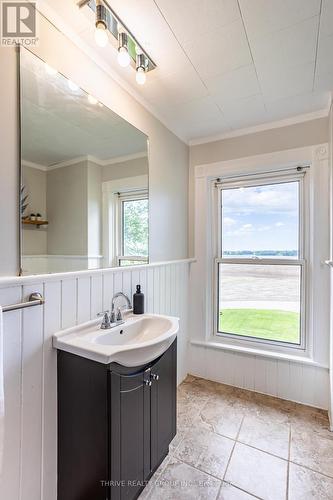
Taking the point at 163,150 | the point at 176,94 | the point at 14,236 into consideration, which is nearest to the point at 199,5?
the point at 176,94

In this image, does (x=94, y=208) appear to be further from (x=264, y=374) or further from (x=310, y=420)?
(x=310, y=420)

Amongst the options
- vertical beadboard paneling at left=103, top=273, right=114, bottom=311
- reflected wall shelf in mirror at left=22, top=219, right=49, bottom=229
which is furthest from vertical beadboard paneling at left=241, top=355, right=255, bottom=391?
reflected wall shelf in mirror at left=22, top=219, right=49, bottom=229

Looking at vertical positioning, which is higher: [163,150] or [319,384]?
[163,150]

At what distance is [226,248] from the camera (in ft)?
8.05

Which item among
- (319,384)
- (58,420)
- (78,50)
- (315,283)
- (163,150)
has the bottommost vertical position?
(319,384)

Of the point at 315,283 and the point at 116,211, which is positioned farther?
the point at 315,283

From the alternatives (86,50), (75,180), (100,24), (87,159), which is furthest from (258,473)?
(86,50)

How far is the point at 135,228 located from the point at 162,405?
1.15 meters

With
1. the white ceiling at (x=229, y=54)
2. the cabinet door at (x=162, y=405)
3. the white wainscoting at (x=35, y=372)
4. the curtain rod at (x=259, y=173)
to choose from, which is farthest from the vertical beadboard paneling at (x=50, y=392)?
the curtain rod at (x=259, y=173)

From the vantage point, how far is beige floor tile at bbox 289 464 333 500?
1.25 meters

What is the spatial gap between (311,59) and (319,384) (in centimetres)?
234

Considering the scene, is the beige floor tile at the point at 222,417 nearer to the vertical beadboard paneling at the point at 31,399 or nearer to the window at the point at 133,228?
the vertical beadboard paneling at the point at 31,399

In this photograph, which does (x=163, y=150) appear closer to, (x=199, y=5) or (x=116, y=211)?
(x=116, y=211)

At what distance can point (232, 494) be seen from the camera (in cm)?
126
